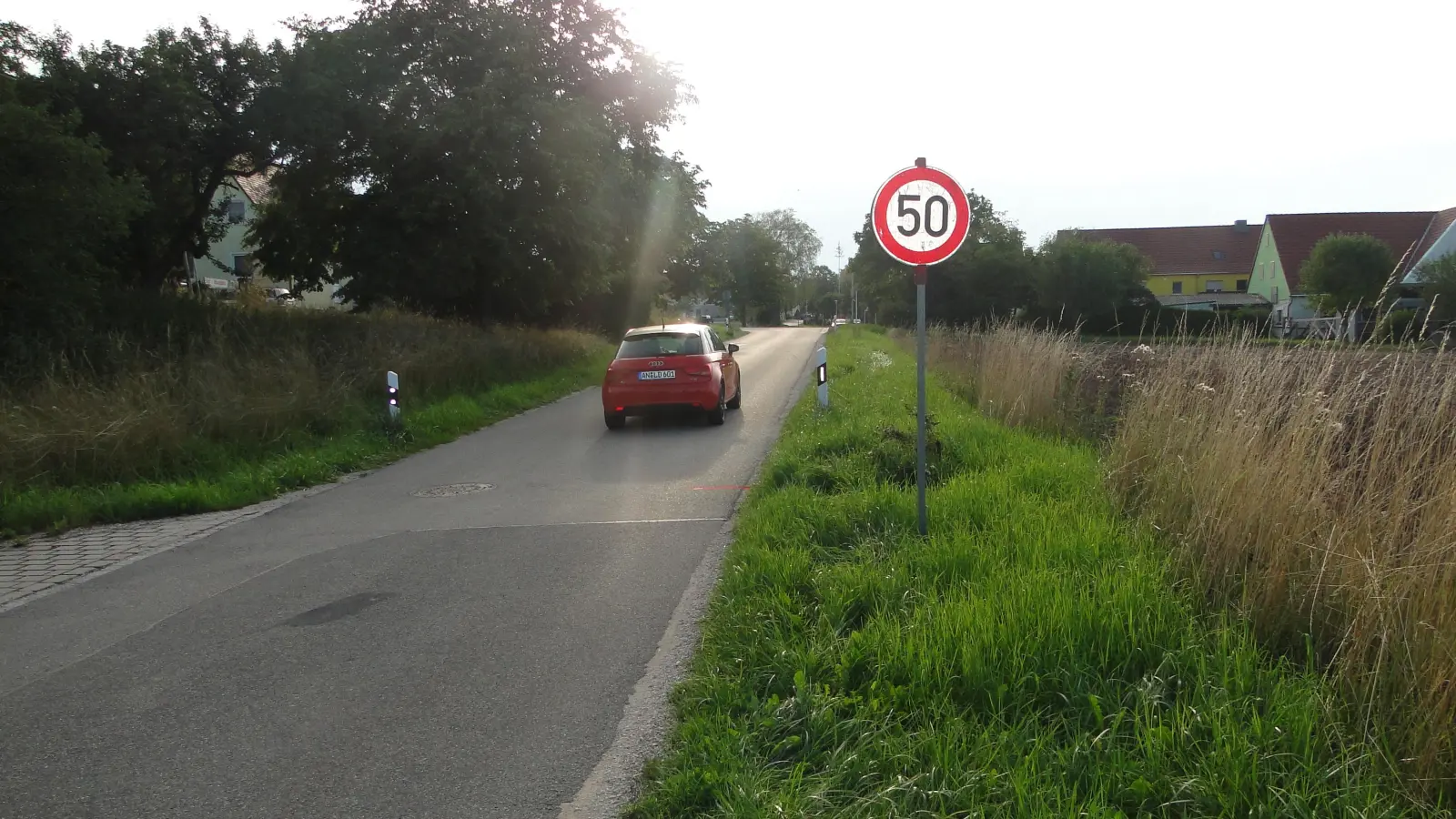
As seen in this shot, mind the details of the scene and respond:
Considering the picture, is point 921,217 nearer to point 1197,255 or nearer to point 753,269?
point 1197,255

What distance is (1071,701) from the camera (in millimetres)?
3576

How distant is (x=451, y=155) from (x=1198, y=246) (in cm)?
7130

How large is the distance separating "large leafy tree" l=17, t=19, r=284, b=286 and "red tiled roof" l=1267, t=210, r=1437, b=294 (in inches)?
2123

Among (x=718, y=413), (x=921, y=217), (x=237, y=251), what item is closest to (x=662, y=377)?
(x=718, y=413)

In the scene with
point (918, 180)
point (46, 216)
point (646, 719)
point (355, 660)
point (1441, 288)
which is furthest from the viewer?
point (46, 216)

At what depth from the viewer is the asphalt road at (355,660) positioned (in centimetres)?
358

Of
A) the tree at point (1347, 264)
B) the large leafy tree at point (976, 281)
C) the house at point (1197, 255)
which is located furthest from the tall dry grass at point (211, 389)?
the house at point (1197, 255)

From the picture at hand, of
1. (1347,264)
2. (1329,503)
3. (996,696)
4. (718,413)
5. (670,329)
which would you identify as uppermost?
(1347,264)

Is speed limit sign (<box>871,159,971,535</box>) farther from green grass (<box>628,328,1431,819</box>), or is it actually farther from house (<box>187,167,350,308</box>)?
house (<box>187,167,350,308</box>)

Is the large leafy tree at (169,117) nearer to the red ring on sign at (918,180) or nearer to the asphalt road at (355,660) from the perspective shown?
the asphalt road at (355,660)

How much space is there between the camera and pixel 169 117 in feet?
65.4

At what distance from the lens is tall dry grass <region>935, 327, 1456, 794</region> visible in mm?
3311

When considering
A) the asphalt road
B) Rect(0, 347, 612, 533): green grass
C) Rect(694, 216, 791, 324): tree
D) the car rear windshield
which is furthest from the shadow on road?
Rect(694, 216, 791, 324): tree

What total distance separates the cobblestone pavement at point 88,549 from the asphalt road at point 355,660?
0.93ft
